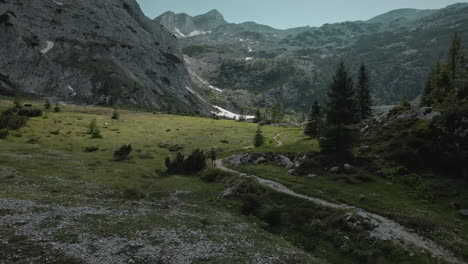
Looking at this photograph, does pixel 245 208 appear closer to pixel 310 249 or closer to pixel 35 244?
pixel 310 249

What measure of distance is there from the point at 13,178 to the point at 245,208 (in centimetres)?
3172

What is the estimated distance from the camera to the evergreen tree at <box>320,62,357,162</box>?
4259 cm

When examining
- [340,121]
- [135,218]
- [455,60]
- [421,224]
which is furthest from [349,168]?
[455,60]

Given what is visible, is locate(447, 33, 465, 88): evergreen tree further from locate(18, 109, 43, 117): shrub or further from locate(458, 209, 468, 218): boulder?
locate(18, 109, 43, 117): shrub

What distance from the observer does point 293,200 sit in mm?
32875

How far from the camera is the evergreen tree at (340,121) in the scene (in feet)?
140

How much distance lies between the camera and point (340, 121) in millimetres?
44531

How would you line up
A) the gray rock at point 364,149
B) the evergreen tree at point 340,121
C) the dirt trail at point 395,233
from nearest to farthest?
the dirt trail at point 395,233 < the evergreen tree at point 340,121 < the gray rock at point 364,149

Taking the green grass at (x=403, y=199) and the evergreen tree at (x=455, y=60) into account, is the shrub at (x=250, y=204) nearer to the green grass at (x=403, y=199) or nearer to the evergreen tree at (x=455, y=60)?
the green grass at (x=403, y=199)

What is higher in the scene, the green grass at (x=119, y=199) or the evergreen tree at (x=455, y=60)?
the evergreen tree at (x=455, y=60)

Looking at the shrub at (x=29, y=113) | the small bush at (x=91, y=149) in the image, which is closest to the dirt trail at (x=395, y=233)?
the small bush at (x=91, y=149)

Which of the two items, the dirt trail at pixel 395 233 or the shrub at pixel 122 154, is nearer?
the dirt trail at pixel 395 233

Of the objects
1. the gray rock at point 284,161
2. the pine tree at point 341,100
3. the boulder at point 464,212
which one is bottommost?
the gray rock at point 284,161

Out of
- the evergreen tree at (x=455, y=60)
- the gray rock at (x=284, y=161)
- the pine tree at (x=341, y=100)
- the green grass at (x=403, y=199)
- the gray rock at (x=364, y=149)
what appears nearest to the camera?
the green grass at (x=403, y=199)
